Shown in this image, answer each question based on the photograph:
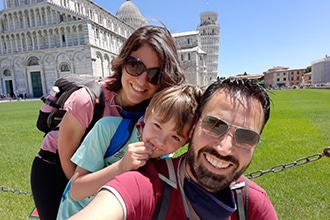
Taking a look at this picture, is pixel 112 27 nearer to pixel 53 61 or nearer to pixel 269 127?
pixel 53 61

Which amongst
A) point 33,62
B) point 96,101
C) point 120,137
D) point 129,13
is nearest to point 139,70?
point 96,101

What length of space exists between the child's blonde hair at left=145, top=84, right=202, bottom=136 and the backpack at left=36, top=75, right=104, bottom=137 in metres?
0.38

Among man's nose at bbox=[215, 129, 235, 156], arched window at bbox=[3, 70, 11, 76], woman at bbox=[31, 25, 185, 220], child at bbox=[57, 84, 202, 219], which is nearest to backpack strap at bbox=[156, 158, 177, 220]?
child at bbox=[57, 84, 202, 219]

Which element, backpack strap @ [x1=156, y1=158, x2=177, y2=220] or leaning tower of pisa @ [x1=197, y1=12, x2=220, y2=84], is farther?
leaning tower of pisa @ [x1=197, y1=12, x2=220, y2=84]

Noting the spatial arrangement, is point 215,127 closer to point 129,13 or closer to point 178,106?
point 178,106

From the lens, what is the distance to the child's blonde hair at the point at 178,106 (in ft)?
4.23

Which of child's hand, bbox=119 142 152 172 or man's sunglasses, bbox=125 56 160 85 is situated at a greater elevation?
man's sunglasses, bbox=125 56 160 85

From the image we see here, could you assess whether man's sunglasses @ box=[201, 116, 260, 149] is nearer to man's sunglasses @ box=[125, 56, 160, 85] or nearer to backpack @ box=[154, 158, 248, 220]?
backpack @ box=[154, 158, 248, 220]

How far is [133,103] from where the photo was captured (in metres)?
1.61

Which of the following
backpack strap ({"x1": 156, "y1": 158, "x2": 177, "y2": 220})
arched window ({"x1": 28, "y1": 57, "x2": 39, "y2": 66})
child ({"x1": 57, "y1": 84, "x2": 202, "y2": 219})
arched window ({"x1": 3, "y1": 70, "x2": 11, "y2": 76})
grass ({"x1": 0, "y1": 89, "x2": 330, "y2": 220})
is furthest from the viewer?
arched window ({"x1": 3, "y1": 70, "x2": 11, "y2": 76})

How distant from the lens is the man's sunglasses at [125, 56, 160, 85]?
1.55 m

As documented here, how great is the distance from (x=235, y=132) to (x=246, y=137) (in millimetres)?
64

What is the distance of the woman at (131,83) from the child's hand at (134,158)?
43 cm

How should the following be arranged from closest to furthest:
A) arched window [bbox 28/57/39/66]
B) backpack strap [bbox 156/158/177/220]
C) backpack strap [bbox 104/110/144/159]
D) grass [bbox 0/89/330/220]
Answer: backpack strap [bbox 156/158/177/220], backpack strap [bbox 104/110/144/159], grass [bbox 0/89/330/220], arched window [bbox 28/57/39/66]
